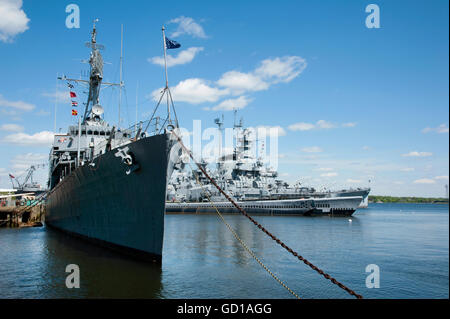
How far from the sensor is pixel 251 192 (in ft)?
206

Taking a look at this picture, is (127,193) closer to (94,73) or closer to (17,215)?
(94,73)

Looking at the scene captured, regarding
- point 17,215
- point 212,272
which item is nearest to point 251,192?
point 17,215

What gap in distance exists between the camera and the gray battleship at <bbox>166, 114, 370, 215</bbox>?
50.6 metres

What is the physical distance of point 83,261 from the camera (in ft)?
43.7

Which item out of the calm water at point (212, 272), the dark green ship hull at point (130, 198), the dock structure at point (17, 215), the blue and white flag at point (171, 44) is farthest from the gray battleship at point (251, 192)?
the blue and white flag at point (171, 44)

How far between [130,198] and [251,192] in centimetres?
5086

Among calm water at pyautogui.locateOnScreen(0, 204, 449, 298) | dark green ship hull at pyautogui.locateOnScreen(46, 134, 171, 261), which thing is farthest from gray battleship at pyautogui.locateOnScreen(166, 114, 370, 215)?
dark green ship hull at pyautogui.locateOnScreen(46, 134, 171, 261)

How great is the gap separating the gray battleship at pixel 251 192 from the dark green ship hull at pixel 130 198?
35.2 meters

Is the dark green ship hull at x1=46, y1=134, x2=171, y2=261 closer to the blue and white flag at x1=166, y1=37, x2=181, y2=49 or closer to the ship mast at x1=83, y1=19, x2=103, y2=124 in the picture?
the blue and white flag at x1=166, y1=37, x2=181, y2=49

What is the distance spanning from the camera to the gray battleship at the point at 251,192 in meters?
50.6

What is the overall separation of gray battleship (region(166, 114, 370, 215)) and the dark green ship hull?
35.2 m
